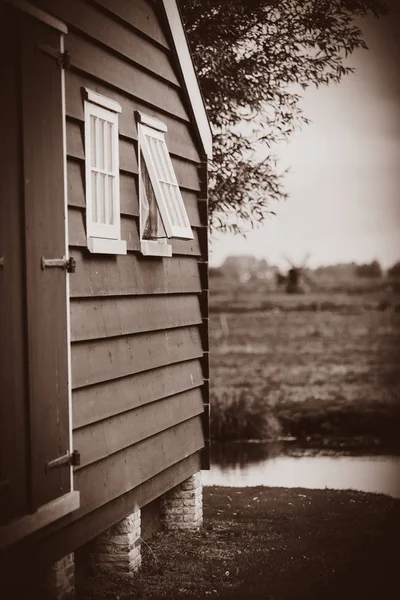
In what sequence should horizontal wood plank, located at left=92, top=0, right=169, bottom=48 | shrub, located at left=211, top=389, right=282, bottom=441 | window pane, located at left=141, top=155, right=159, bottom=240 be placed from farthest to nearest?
shrub, located at left=211, top=389, right=282, bottom=441 → window pane, located at left=141, top=155, right=159, bottom=240 → horizontal wood plank, located at left=92, top=0, right=169, bottom=48

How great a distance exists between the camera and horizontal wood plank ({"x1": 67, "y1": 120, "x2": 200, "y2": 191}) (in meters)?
6.75

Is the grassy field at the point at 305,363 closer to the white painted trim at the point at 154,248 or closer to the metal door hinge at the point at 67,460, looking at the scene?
the white painted trim at the point at 154,248

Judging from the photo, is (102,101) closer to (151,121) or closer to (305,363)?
(151,121)

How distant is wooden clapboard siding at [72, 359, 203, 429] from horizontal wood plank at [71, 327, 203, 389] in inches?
2.5

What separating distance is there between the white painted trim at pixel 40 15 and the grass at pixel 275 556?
3956 millimetres

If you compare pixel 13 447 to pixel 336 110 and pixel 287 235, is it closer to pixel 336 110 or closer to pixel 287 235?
pixel 336 110

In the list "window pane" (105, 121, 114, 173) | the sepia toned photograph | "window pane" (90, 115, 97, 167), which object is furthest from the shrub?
"window pane" (90, 115, 97, 167)

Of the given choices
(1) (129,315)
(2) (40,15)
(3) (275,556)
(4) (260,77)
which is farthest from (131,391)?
(4) (260,77)

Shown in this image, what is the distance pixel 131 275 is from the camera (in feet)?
26.2

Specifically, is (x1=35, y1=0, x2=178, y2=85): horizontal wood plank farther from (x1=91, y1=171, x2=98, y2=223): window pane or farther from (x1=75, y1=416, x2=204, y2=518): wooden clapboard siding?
(x1=75, y1=416, x2=204, y2=518): wooden clapboard siding

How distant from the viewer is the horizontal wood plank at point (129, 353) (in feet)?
22.5

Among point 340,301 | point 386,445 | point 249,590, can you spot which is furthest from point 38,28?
point 340,301

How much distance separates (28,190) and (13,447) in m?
1.46

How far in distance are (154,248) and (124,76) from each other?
4.67 ft
